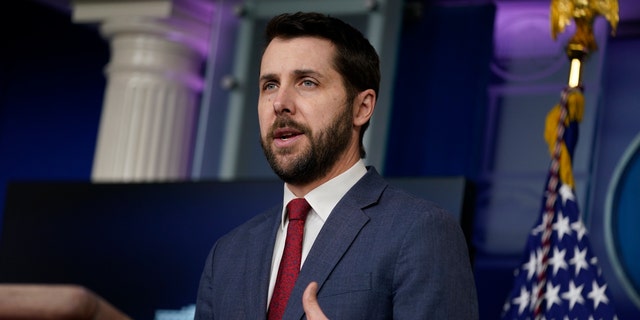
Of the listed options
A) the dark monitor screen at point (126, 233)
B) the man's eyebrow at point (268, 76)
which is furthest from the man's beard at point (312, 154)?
the dark monitor screen at point (126, 233)

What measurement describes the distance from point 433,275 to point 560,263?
1.52 metres

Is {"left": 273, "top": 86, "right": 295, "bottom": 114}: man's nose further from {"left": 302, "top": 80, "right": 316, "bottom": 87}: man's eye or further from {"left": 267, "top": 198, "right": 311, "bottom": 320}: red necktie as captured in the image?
{"left": 267, "top": 198, "right": 311, "bottom": 320}: red necktie

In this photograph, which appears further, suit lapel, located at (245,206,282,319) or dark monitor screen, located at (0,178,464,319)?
dark monitor screen, located at (0,178,464,319)

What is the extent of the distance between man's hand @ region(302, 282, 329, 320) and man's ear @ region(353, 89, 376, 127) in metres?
0.52

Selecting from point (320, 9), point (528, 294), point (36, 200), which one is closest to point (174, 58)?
point (320, 9)

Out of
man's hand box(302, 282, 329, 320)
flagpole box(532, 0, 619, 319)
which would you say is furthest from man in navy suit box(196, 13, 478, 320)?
flagpole box(532, 0, 619, 319)

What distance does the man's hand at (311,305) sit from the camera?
72.4 inches

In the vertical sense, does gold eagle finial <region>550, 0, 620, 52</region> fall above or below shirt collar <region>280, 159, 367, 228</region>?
above

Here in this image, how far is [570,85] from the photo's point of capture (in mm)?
3602

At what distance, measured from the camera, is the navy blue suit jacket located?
6.55 ft

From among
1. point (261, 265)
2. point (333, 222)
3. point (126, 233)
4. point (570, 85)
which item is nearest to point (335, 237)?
point (333, 222)

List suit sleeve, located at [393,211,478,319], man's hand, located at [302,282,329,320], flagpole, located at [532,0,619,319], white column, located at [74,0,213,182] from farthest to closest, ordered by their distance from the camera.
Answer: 1. white column, located at [74,0,213,182]
2. flagpole, located at [532,0,619,319]
3. suit sleeve, located at [393,211,478,319]
4. man's hand, located at [302,282,329,320]

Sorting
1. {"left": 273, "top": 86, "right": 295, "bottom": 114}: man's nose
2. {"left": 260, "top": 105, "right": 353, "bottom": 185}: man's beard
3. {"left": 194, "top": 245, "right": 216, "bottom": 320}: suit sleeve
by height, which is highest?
{"left": 273, "top": 86, "right": 295, "bottom": 114}: man's nose

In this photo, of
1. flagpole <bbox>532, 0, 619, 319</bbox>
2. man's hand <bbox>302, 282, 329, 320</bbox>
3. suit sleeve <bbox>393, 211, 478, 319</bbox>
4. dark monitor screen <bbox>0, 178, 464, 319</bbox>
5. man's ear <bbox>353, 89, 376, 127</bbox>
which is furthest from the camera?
dark monitor screen <bbox>0, 178, 464, 319</bbox>
